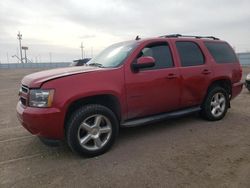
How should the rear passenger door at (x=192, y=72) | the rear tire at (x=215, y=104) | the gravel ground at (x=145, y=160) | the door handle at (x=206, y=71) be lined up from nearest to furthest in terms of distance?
1. the gravel ground at (x=145, y=160)
2. the rear passenger door at (x=192, y=72)
3. the door handle at (x=206, y=71)
4. the rear tire at (x=215, y=104)

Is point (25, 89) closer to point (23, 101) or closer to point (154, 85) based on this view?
point (23, 101)

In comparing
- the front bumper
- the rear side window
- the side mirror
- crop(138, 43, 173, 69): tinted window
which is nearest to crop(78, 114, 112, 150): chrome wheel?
the front bumper

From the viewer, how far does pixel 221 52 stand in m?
5.61

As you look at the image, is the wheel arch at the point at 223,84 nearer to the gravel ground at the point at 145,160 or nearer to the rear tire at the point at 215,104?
the rear tire at the point at 215,104

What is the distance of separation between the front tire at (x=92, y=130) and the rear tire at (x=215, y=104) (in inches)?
96.4

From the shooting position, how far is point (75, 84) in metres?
3.50

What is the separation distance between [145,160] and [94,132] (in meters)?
0.92

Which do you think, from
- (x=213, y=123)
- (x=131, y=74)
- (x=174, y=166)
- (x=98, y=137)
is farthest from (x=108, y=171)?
(x=213, y=123)

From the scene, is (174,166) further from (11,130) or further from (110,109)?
(11,130)

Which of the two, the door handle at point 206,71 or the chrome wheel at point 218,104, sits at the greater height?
the door handle at point 206,71

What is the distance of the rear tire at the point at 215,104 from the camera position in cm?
532

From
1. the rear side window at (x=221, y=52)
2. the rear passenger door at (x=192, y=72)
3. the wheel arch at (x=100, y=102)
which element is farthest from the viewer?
the rear side window at (x=221, y=52)

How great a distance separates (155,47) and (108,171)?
2508 millimetres

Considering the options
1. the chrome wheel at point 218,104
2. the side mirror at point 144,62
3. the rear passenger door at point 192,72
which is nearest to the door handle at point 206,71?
the rear passenger door at point 192,72
